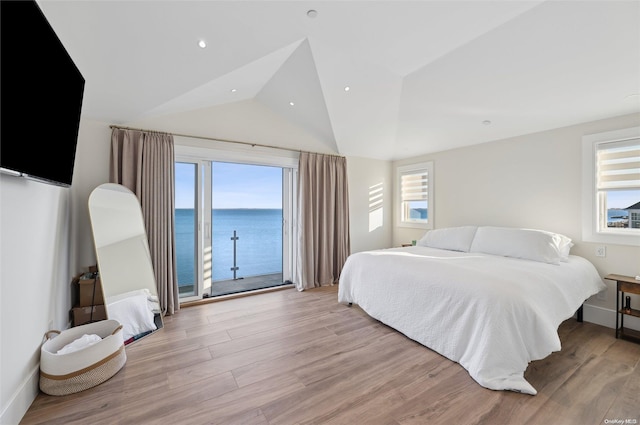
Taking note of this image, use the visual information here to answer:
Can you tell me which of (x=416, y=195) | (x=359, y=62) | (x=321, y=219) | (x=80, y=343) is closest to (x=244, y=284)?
(x=321, y=219)

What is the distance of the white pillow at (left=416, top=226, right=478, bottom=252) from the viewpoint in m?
3.54

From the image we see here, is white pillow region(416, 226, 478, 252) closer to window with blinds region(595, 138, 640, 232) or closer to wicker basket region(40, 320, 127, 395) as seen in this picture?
window with blinds region(595, 138, 640, 232)

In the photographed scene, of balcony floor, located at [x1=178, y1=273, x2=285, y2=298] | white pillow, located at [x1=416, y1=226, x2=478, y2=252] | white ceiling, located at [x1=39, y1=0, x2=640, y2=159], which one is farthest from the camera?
balcony floor, located at [x1=178, y1=273, x2=285, y2=298]

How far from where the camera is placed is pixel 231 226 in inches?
192

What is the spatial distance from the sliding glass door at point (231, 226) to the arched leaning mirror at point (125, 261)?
590 mm

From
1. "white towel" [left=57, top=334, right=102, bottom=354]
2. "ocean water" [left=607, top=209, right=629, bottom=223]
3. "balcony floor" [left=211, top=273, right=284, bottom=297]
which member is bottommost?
"balcony floor" [left=211, top=273, right=284, bottom=297]

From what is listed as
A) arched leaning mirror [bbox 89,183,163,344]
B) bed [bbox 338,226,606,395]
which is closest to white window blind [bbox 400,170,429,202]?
bed [bbox 338,226,606,395]

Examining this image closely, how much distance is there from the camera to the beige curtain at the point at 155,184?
2957mm

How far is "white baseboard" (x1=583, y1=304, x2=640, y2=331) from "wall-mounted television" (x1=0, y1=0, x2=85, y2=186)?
4895mm

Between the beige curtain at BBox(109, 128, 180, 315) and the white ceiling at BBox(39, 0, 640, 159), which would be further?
the beige curtain at BBox(109, 128, 180, 315)

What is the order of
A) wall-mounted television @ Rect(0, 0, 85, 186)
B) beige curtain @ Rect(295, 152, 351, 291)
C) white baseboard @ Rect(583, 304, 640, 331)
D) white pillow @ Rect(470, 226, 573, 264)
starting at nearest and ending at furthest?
1. wall-mounted television @ Rect(0, 0, 85, 186)
2. white baseboard @ Rect(583, 304, 640, 331)
3. white pillow @ Rect(470, 226, 573, 264)
4. beige curtain @ Rect(295, 152, 351, 291)

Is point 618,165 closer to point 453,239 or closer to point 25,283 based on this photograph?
point 453,239

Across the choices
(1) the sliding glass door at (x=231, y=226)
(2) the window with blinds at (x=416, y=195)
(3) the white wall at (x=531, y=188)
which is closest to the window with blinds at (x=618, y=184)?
(3) the white wall at (x=531, y=188)

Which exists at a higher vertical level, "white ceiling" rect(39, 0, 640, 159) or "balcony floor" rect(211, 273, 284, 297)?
"white ceiling" rect(39, 0, 640, 159)
